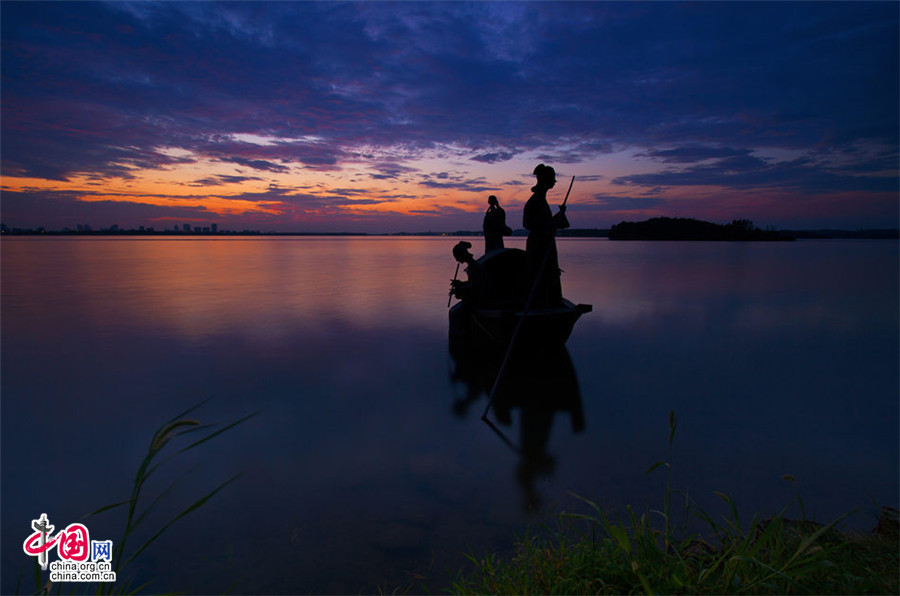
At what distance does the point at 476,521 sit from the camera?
426 cm

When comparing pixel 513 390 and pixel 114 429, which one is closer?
pixel 114 429

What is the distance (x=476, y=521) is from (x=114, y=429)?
5701 millimetres

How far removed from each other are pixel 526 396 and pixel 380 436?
112 inches

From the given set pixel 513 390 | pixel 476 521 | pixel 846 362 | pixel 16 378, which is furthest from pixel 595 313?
pixel 16 378

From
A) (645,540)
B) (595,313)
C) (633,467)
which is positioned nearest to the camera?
(645,540)

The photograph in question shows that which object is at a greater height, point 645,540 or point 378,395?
point 645,540

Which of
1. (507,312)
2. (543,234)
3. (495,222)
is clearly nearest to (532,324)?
(507,312)

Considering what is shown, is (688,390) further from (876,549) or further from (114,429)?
(114,429)

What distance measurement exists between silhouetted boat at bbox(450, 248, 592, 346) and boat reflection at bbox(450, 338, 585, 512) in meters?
0.40

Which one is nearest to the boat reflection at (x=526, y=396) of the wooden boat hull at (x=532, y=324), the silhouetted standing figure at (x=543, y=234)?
the wooden boat hull at (x=532, y=324)

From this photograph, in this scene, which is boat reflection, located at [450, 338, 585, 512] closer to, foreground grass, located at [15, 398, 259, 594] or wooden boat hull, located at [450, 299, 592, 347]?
wooden boat hull, located at [450, 299, 592, 347]

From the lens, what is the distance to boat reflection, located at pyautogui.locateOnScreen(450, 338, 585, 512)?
5570 mm

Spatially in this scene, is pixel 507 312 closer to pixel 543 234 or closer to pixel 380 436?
pixel 543 234

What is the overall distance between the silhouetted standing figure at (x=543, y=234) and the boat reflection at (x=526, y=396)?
116 cm
